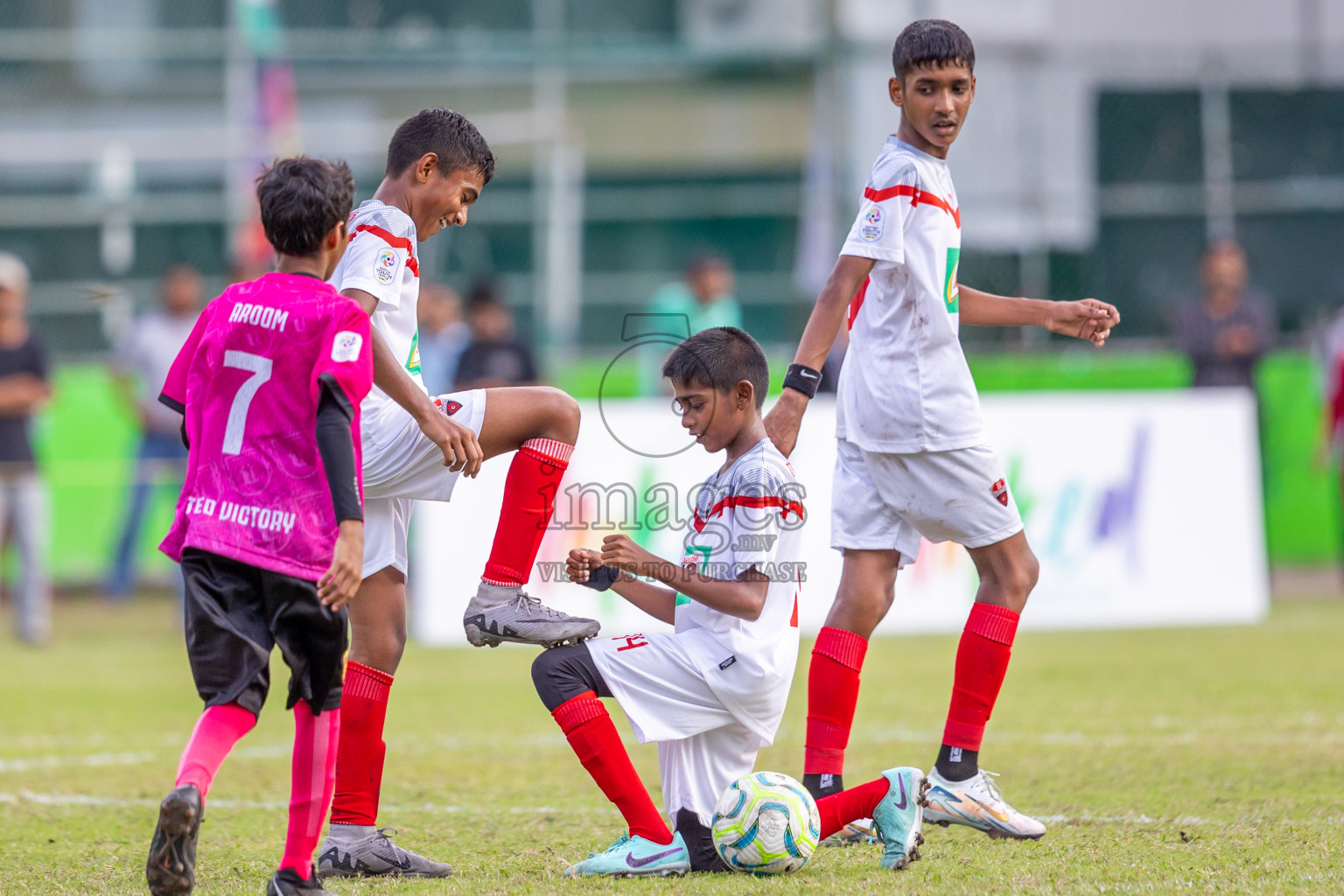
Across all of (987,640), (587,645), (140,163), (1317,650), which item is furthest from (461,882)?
(140,163)

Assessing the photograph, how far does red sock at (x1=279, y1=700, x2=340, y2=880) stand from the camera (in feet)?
11.4

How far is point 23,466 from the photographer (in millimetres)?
10172

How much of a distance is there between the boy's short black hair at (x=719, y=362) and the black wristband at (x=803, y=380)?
0.11 metres

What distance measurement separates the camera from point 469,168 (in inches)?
165

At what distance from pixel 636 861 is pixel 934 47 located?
230cm

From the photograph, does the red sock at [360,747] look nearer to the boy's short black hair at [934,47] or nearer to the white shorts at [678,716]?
the white shorts at [678,716]

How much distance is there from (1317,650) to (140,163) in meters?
14.0

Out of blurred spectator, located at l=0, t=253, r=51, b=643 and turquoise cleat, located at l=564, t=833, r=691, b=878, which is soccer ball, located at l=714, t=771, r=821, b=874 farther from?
blurred spectator, located at l=0, t=253, r=51, b=643

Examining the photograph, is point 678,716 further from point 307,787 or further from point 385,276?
point 385,276

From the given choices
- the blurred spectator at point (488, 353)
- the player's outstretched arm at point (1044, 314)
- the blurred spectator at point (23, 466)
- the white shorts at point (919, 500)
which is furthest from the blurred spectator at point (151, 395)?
the player's outstretched arm at point (1044, 314)

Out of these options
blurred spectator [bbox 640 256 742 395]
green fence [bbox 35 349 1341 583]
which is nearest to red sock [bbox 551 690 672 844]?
blurred spectator [bbox 640 256 742 395]

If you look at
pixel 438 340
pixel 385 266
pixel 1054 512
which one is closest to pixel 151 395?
pixel 438 340

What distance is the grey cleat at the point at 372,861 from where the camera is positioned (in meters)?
3.93

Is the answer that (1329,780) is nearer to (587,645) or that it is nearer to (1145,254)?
(587,645)
